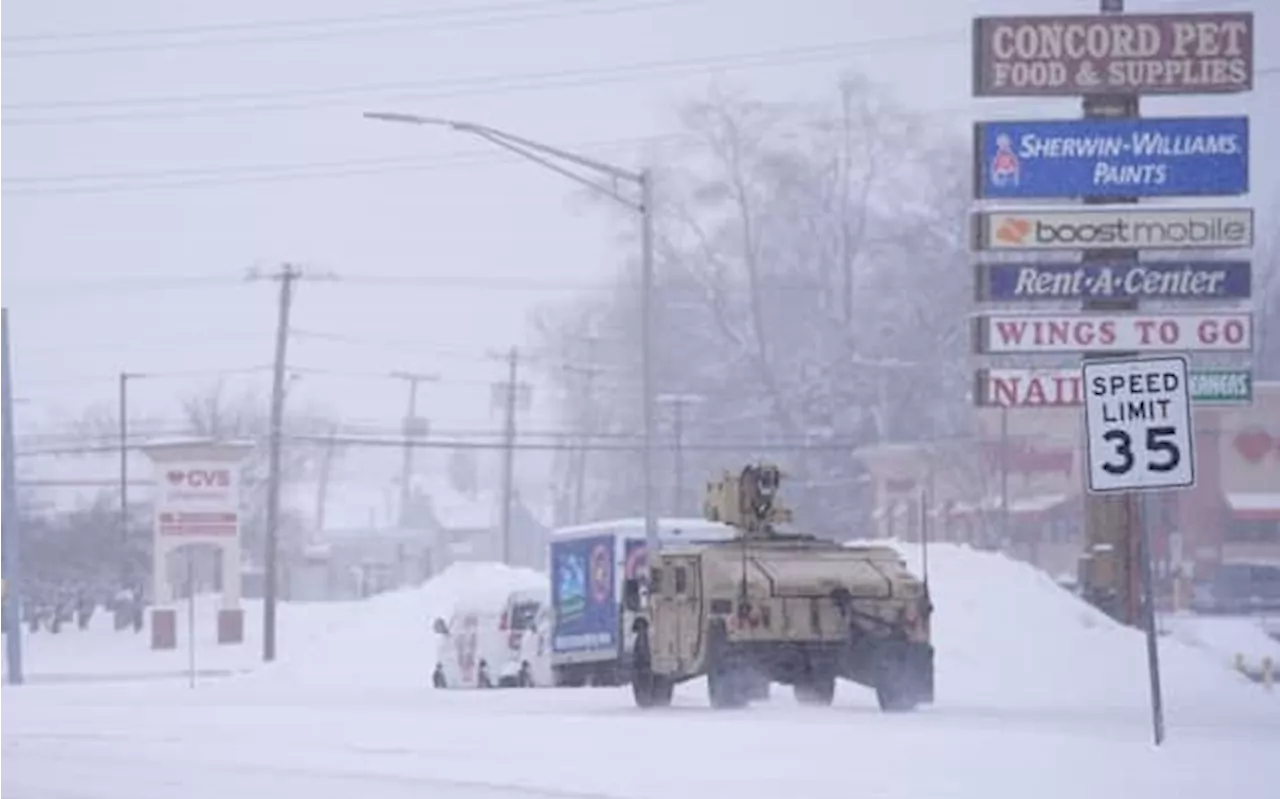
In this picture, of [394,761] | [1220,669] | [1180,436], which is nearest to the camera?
[1180,436]

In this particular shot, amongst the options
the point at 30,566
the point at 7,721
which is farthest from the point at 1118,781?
the point at 30,566

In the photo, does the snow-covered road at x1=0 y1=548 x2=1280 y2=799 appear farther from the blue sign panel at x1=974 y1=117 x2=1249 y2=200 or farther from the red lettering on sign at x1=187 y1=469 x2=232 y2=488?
the red lettering on sign at x1=187 y1=469 x2=232 y2=488

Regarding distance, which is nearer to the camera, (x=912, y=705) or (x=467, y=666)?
(x=912, y=705)

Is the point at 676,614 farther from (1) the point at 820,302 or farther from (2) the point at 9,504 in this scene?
(1) the point at 820,302

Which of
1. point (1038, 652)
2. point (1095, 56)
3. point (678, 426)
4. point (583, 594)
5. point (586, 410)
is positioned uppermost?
point (1095, 56)

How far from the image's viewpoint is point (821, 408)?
87.4 metres

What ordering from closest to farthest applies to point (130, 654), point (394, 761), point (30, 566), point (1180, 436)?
point (1180, 436) < point (394, 761) < point (130, 654) < point (30, 566)

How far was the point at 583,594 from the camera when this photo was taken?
1788 inches

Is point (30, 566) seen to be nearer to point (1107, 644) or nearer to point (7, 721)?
point (1107, 644)

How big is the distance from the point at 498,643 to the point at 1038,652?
10243mm

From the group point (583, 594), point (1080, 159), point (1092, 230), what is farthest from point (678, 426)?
point (1092, 230)

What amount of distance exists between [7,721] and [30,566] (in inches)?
2800

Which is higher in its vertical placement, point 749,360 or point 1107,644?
point 749,360

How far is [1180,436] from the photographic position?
21844 mm
